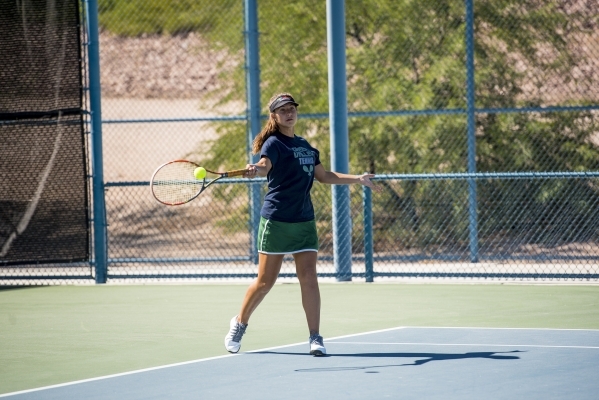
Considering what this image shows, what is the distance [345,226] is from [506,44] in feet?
14.5

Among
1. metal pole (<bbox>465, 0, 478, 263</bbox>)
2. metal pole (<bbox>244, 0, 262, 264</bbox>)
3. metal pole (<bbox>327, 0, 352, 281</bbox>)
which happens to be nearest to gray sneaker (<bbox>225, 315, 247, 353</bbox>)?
metal pole (<bbox>327, 0, 352, 281</bbox>)

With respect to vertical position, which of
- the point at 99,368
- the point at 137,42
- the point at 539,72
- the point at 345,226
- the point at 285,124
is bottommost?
the point at 99,368

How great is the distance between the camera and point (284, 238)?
25.1 feet

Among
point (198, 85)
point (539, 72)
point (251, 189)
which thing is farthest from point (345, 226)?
point (198, 85)

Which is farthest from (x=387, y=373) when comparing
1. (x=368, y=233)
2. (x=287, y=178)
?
(x=368, y=233)

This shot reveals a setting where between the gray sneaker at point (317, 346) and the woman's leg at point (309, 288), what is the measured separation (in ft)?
0.20

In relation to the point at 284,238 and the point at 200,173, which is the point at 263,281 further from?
the point at 200,173

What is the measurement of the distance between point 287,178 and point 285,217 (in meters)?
0.27

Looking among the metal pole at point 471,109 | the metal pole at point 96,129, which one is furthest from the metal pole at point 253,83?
the metal pole at point 471,109

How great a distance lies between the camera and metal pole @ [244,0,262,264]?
1338 centimetres

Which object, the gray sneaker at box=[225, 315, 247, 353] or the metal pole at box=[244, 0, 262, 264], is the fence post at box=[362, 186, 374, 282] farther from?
the gray sneaker at box=[225, 315, 247, 353]

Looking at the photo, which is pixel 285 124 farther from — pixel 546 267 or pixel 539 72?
pixel 539 72

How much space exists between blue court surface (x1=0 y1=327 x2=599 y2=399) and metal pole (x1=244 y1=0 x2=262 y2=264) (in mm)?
5190

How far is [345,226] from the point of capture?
1246cm
